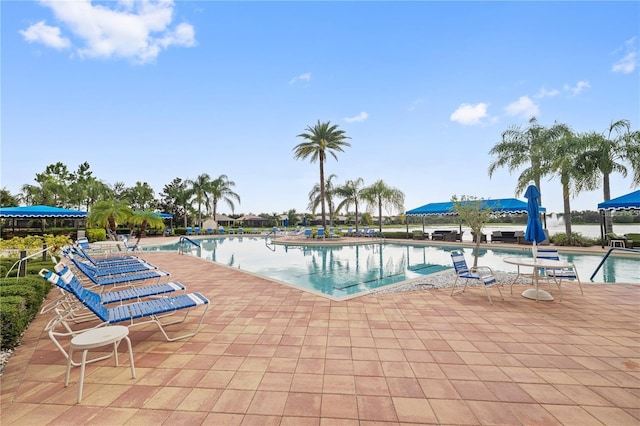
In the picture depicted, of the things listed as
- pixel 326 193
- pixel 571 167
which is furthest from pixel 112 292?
pixel 326 193

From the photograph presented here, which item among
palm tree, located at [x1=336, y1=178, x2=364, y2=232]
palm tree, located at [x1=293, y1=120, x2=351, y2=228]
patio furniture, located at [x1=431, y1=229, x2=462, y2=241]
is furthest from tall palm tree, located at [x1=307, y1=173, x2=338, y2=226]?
patio furniture, located at [x1=431, y1=229, x2=462, y2=241]

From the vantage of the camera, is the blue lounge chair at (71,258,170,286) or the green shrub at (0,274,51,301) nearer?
the green shrub at (0,274,51,301)

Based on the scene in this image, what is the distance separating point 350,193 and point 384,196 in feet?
14.0

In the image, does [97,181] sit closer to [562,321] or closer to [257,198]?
[257,198]

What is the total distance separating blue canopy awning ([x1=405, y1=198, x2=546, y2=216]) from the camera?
15.9 meters

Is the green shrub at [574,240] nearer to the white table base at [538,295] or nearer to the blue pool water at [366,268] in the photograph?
the blue pool water at [366,268]

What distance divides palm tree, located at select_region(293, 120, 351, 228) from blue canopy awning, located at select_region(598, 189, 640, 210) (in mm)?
16154

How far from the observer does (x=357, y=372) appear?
8.76ft

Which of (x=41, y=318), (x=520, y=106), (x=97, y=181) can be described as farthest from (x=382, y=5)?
(x=97, y=181)

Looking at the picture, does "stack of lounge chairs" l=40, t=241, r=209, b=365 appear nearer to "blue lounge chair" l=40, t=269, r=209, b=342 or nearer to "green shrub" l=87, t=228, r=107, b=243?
"blue lounge chair" l=40, t=269, r=209, b=342

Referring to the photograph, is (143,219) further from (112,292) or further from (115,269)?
(112,292)

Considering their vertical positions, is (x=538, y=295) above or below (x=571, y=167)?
below

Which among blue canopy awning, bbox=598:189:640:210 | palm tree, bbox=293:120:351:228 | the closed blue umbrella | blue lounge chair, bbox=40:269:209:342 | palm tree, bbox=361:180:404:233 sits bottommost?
blue lounge chair, bbox=40:269:209:342

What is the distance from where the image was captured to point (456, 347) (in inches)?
126
